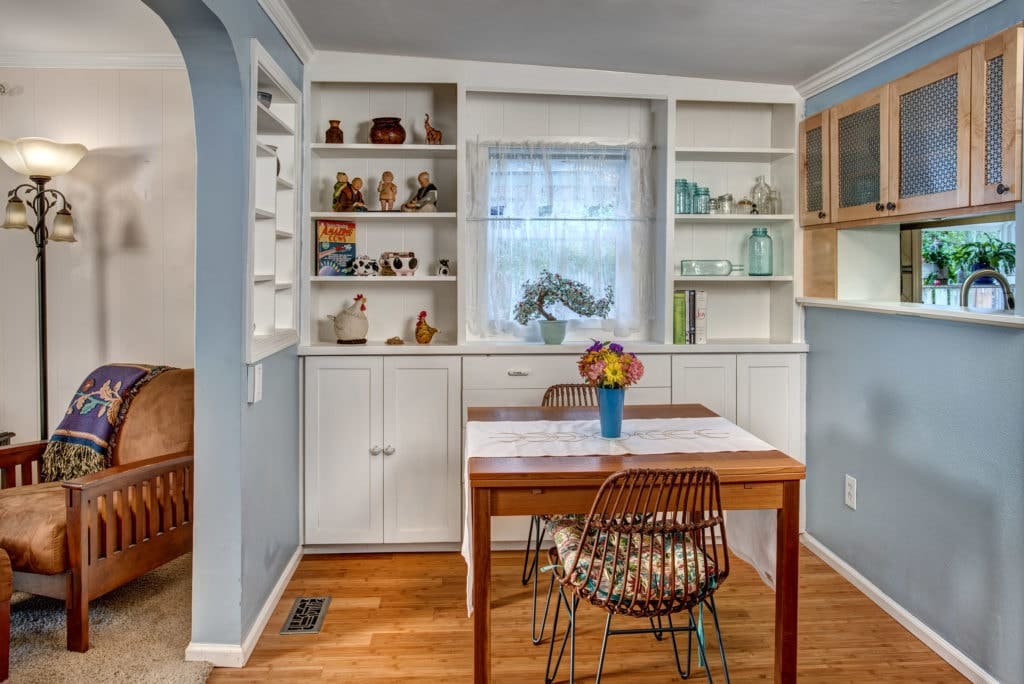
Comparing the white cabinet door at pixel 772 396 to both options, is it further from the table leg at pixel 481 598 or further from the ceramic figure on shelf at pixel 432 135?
the table leg at pixel 481 598

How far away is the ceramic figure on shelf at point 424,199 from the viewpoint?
3725 millimetres

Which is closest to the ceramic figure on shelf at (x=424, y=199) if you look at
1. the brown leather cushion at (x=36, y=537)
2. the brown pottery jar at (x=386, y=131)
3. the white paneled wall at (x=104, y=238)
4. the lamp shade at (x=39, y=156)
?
the brown pottery jar at (x=386, y=131)

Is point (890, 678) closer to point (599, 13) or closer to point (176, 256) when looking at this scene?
point (599, 13)

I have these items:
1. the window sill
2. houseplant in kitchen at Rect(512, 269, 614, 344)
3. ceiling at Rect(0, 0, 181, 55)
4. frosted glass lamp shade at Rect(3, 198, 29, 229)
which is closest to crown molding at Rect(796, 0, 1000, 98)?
the window sill

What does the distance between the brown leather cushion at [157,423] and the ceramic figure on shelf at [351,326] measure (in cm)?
74

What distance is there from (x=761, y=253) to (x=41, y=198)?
3.46m

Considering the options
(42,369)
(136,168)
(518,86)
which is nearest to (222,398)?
(42,369)

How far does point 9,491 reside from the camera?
2881 millimetres

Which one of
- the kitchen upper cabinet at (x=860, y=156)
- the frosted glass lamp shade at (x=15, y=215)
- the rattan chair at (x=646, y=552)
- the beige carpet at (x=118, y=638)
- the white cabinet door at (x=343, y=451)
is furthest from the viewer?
the white cabinet door at (x=343, y=451)

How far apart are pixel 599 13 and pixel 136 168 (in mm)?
2358

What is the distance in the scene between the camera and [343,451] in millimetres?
3596

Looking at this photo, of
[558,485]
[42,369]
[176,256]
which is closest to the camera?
[558,485]

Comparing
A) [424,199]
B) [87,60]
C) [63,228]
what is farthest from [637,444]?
[87,60]

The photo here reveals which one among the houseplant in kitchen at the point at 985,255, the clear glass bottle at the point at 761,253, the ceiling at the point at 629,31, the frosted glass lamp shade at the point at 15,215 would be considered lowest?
the houseplant in kitchen at the point at 985,255
